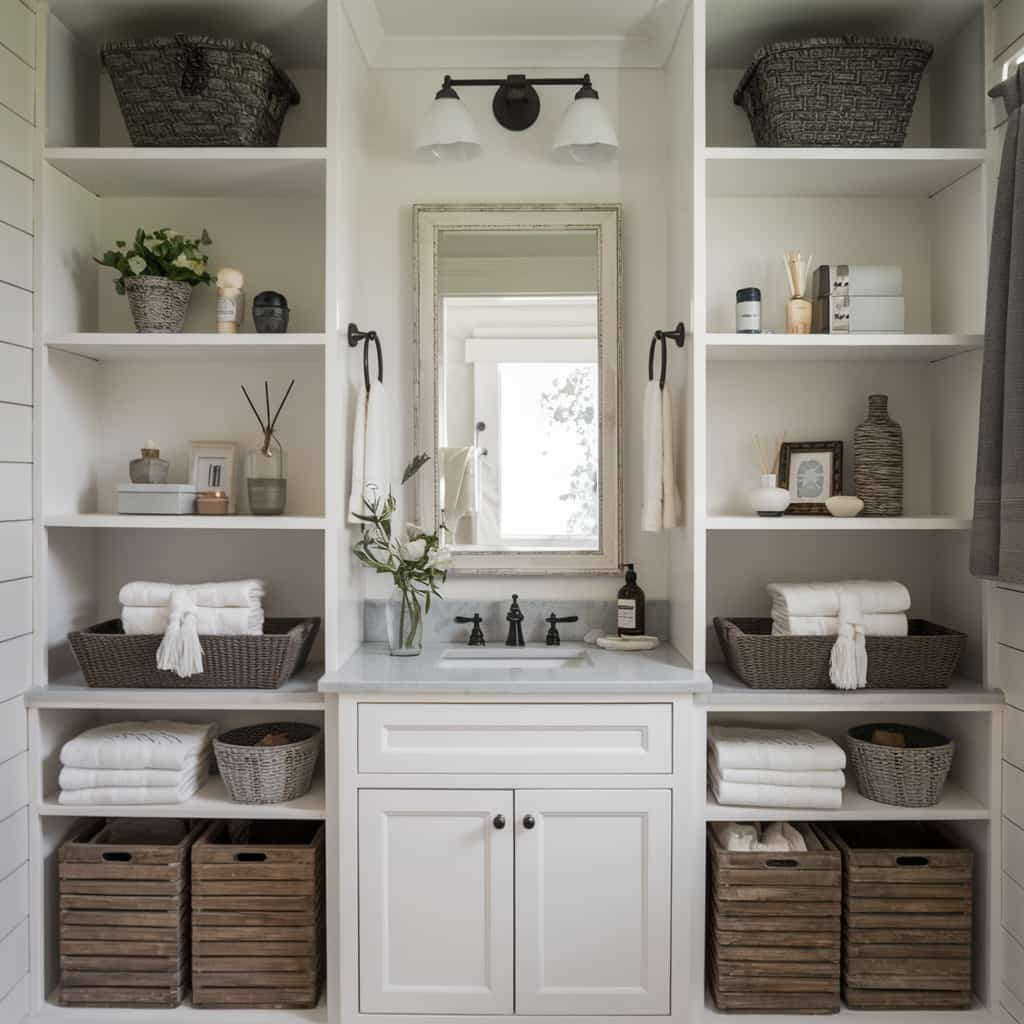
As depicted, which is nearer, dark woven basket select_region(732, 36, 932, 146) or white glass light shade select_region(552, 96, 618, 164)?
dark woven basket select_region(732, 36, 932, 146)

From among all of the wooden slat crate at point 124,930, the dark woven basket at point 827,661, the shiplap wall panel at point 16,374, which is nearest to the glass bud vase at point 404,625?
the wooden slat crate at point 124,930

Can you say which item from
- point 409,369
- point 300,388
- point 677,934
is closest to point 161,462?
point 300,388

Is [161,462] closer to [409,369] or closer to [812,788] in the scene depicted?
[409,369]

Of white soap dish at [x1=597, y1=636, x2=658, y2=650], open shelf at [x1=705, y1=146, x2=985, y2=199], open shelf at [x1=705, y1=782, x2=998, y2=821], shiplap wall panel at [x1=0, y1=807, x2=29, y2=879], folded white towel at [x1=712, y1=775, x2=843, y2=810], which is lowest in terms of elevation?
shiplap wall panel at [x1=0, y1=807, x2=29, y2=879]

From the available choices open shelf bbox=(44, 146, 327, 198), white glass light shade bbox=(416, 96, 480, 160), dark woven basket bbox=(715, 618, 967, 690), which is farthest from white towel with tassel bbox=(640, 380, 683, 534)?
open shelf bbox=(44, 146, 327, 198)

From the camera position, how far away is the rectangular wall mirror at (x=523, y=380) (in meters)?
2.50

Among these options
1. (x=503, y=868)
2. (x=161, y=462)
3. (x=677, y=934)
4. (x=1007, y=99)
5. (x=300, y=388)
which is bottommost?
(x=677, y=934)

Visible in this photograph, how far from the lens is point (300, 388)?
250cm

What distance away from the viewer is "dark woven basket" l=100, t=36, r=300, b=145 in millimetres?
2119

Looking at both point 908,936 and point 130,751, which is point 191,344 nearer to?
point 130,751

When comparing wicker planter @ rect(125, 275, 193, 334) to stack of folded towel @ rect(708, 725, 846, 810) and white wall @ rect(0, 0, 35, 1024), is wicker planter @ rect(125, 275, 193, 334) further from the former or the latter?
stack of folded towel @ rect(708, 725, 846, 810)

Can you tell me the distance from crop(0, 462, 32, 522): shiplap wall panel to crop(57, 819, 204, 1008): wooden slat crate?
2.82 feet

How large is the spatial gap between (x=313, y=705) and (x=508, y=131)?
1695 mm

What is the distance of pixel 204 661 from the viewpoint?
2137 millimetres
